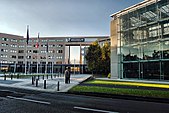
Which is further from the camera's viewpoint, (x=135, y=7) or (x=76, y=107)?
(x=135, y=7)

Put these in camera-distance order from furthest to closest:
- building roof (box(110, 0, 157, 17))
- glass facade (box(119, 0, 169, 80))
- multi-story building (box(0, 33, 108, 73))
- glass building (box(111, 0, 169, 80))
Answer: multi-story building (box(0, 33, 108, 73))
building roof (box(110, 0, 157, 17))
glass building (box(111, 0, 169, 80))
glass facade (box(119, 0, 169, 80))

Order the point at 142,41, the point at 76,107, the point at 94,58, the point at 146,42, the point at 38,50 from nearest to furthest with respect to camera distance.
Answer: the point at 76,107 → the point at 146,42 → the point at 142,41 → the point at 94,58 → the point at 38,50

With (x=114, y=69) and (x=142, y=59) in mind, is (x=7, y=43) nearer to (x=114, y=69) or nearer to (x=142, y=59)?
(x=114, y=69)

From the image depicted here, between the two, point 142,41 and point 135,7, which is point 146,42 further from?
point 135,7

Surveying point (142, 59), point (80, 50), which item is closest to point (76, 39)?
point (80, 50)

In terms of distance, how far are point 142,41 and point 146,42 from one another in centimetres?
92

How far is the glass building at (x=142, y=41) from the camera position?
2858 cm

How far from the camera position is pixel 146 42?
102ft

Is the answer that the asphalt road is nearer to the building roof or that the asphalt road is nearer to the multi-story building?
the building roof

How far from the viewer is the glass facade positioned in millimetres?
28453

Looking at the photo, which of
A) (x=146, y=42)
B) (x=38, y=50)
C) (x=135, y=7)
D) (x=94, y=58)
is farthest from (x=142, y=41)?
(x=38, y=50)

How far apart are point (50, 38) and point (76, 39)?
16.6 meters

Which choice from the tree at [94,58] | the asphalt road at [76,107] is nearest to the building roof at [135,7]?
the tree at [94,58]

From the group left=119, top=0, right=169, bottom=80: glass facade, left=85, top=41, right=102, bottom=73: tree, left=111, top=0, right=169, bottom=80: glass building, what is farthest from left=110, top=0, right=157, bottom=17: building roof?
left=85, top=41, right=102, bottom=73: tree
